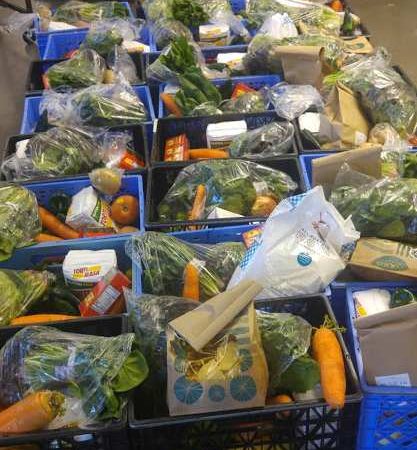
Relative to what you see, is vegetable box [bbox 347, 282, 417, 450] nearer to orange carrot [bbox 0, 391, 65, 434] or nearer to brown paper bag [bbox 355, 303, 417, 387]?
brown paper bag [bbox 355, 303, 417, 387]

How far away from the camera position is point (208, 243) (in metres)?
1.80

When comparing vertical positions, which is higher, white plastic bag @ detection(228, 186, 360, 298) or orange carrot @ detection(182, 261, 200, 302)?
white plastic bag @ detection(228, 186, 360, 298)

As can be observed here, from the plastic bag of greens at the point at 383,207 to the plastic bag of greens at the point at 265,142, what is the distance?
20.0 inches

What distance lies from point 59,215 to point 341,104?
1.16 meters

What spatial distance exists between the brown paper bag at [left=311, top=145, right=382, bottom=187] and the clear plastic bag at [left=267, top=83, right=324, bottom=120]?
55cm

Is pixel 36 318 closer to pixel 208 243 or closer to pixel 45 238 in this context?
pixel 45 238

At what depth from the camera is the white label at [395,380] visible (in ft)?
4.14

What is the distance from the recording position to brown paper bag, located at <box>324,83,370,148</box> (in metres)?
2.19

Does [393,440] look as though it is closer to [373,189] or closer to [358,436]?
[358,436]

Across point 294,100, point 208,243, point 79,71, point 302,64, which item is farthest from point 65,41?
point 208,243

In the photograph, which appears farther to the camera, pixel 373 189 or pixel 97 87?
pixel 97 87

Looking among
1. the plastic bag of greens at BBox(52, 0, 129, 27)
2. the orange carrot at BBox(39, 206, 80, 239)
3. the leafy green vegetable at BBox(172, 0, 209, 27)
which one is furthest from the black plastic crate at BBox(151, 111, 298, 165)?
the plastic bag of greens at BBox(52, 0, 129, 27)

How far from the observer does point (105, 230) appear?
195cm

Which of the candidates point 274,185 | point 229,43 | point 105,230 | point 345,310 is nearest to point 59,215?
point 105,230
